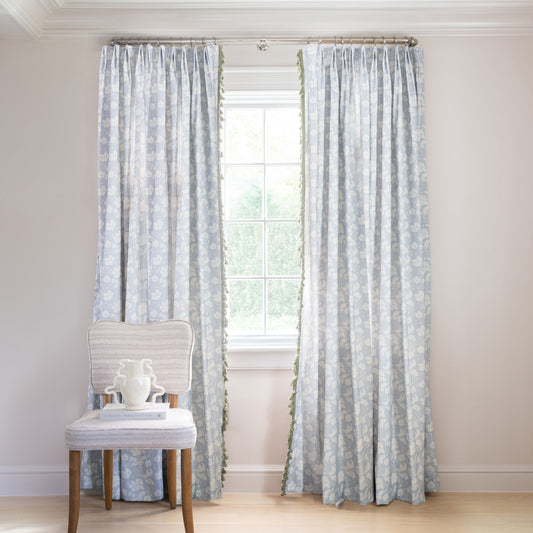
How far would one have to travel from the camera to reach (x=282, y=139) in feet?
10.5

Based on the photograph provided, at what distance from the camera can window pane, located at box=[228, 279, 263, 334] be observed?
3.18m

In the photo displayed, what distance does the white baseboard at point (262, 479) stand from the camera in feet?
9.64

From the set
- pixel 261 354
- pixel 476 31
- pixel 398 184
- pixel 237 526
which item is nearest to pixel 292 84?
pixel 398 184

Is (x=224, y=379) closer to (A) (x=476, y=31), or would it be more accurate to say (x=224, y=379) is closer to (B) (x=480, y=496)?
(B) (x=480, y=496)

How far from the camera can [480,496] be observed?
2900 mm

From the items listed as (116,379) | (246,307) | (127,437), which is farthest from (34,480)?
(246,307)

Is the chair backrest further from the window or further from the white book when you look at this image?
the window

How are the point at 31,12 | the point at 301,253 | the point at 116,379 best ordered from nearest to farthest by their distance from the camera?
the point at 116,379 → the point at 31,12 → the point at 301,253

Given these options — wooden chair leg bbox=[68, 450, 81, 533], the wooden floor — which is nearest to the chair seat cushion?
wooden chair leg bbox=[68, 450, 81, 533]

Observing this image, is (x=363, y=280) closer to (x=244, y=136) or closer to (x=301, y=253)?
(x=301, y=253)

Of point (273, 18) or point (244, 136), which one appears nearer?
point (273, 18)

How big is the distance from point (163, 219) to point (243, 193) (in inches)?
21.8

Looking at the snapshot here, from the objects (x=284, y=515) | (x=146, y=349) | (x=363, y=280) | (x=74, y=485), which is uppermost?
(x=363, y=280)

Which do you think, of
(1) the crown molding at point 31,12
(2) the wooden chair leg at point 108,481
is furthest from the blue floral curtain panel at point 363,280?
(1) the crown molding at point 31,12
